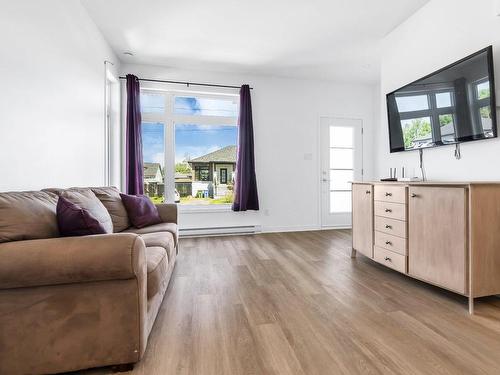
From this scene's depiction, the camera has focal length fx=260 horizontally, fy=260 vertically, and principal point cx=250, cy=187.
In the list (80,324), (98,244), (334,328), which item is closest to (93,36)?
(98,244)

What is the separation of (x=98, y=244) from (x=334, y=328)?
1.46 metres

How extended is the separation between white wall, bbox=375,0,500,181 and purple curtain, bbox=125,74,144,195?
3.50m

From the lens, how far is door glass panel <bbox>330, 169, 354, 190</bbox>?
16.2ft

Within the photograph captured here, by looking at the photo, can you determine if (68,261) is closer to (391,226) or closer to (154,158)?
(391,226)

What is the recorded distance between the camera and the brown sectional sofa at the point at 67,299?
115cm

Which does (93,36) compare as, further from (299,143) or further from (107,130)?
(299,143)

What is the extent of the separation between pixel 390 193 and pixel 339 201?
2.51 meters

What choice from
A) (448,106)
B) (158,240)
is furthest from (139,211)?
(448,106)

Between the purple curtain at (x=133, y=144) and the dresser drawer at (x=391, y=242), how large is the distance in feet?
10.8

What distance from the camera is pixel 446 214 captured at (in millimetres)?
1971

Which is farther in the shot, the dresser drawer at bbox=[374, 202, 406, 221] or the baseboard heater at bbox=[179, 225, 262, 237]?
the baseboard heater at bbox=[179, 225, 262, 237]

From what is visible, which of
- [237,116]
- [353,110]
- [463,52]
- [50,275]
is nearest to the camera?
→ [50,275]

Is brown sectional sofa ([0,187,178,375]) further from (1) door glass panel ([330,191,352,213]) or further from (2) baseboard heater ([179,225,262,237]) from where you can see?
(1) door glass panel ([330,191,352,213])

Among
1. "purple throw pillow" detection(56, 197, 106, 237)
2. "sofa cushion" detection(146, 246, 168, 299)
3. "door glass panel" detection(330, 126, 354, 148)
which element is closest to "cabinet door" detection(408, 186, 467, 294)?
"sofa cushion" detection(146, 246, 168, 299)
